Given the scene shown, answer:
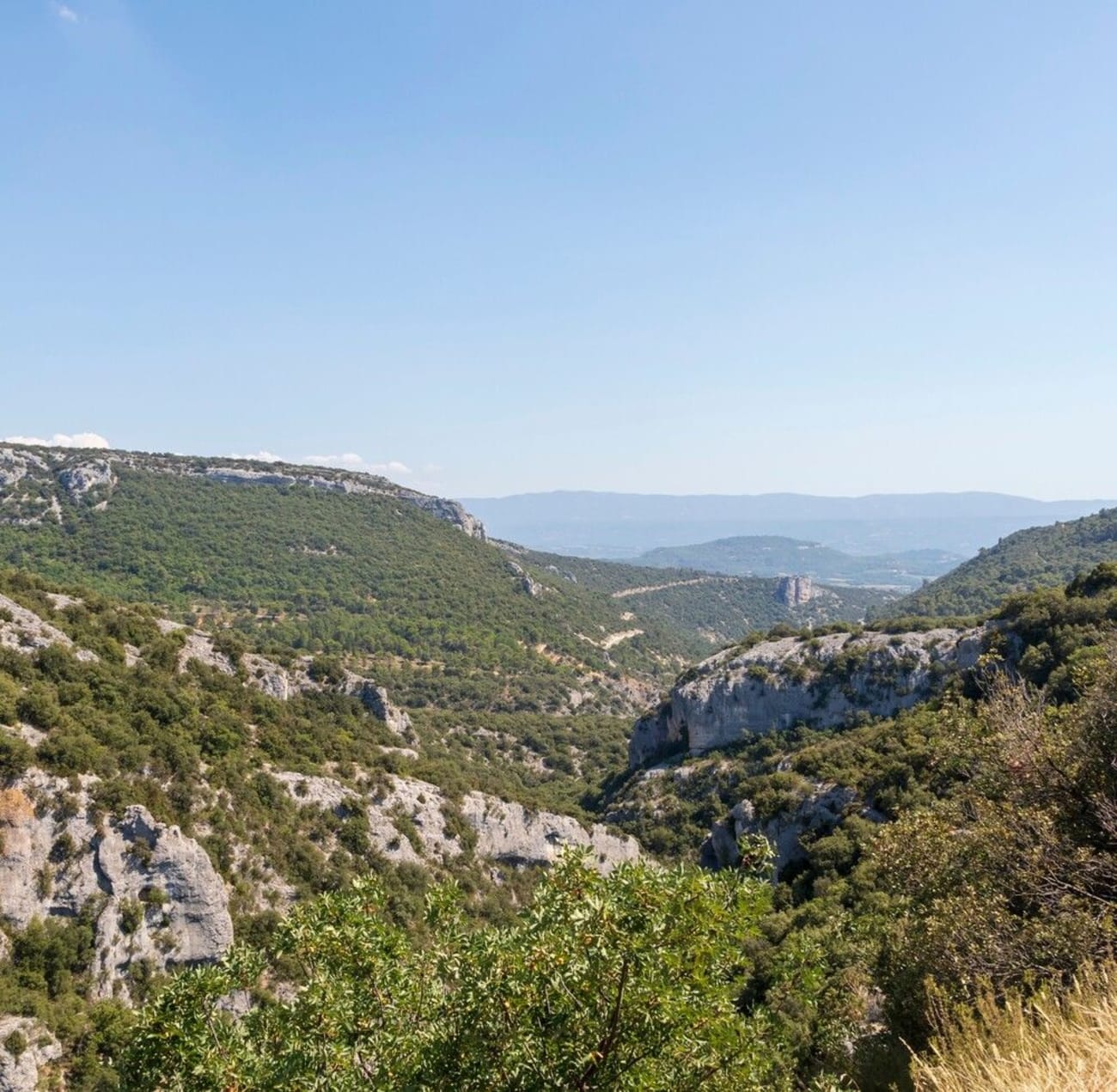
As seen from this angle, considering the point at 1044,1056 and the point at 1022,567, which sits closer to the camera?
the point at 1044,1056

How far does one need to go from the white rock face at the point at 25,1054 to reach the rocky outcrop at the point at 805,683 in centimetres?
4581

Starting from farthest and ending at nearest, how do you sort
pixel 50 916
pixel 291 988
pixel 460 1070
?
pixel 291 988
pixel 50 916
pixel 460 1070

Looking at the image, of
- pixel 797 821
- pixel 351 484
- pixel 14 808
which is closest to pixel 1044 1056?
pixel 14 808

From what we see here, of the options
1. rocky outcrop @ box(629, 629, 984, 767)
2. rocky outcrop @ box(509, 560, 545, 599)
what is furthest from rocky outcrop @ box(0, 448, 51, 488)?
rocky outcrop @ box(629, 629, 984, 767)

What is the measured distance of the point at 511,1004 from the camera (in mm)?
6488

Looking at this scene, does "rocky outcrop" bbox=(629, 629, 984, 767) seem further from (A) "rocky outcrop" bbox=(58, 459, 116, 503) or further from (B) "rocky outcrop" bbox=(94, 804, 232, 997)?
(A) "rocky outcrop" bbox=(58, 459, 116, 503)

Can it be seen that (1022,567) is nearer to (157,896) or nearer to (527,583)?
(527,583)

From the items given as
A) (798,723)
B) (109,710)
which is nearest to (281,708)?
(109,710)

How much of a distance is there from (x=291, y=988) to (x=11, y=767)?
39.6ft

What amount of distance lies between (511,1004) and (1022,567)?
11817cm

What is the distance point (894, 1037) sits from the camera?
38.5ft

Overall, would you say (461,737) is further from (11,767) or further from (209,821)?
(11,767)

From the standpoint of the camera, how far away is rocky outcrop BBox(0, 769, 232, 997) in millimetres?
20312

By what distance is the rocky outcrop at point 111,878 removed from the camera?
20.3 meters
